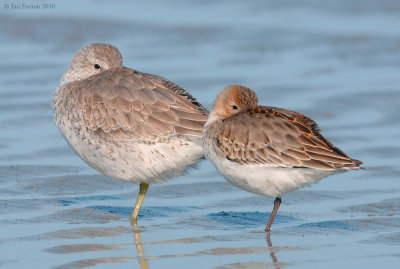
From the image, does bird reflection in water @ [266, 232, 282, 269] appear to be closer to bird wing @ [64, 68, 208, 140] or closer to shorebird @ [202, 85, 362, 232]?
shorebird @ [202, 85, 362, 232]

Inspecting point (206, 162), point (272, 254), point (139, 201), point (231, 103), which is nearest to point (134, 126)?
point (139, 201)

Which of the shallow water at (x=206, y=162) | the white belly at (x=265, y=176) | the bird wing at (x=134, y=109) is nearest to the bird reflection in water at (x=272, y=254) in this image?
the shallow water at (x=206, y=162)

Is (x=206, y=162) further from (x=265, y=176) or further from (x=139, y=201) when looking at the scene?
(x=265, y=176)

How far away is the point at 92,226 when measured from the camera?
9.23 metres

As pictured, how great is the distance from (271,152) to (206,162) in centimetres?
310

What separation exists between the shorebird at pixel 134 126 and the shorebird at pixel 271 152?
0.41m

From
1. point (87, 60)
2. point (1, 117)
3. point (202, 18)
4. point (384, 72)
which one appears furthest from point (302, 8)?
point (87, 60)

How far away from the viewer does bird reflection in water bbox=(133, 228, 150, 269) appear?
8.00 metres

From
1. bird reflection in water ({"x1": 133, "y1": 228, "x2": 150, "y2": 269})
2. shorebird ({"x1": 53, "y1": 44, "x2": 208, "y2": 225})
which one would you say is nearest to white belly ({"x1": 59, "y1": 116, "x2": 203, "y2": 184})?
shorebird ({"x1": 53, "y1": 44, "x2": 208, "y2": 225})

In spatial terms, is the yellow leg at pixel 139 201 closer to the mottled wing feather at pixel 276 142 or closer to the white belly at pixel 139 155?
the white belly at pixel 139 155

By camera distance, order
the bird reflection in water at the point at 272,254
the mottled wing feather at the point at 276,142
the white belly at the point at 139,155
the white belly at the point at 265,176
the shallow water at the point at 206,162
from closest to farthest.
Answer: the bird reflection in water at the point at 272,254
the shallow water at the point at 206,162
the mottled wing feather at the point at 276,142
the white belly at the point at 265,176
the white belly at the point at 139,155

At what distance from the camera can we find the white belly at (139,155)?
374 inches

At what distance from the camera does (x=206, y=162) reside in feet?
38.8

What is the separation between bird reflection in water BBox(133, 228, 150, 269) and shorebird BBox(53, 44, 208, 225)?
1.75 ft
